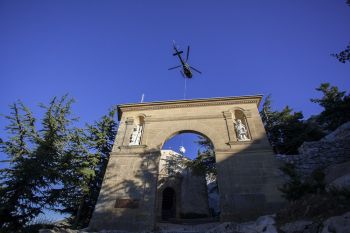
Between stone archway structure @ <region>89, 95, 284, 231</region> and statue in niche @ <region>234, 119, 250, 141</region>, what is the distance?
0.19ft

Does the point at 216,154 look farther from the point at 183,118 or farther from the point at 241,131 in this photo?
the point at 183,118

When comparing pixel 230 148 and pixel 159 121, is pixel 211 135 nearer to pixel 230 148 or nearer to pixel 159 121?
pixel 230 148

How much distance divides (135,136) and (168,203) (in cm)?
893

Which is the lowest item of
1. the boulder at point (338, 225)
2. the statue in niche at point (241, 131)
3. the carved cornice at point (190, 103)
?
the boulder at point (338, 225)

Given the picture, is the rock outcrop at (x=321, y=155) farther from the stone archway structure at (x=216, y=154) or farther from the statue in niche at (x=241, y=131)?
the statue in niche at (x=241, y=131)

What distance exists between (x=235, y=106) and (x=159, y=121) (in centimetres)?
477

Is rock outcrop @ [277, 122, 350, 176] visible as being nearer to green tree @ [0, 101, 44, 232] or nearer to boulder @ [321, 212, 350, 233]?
boulder @ [321, 212, 350, 233]

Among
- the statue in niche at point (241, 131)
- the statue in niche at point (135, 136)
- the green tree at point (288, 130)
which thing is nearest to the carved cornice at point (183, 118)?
the statue in niche at point (135, 136)

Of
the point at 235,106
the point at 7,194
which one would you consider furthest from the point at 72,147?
the point at 235,106

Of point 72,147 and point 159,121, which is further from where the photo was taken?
point 159,121

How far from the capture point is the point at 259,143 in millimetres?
10469

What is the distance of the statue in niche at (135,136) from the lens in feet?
39.5

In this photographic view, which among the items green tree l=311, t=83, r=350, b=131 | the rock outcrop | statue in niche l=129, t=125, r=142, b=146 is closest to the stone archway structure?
statue in niche l=129, t=125, r=142, b=146

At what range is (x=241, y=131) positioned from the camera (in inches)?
443
